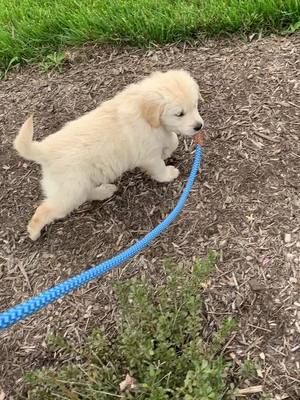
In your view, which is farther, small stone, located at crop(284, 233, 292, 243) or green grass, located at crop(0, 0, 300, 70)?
green grass, located at crop(0, 0, 300, 70)

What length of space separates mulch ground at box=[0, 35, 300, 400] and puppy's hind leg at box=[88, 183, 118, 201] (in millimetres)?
51

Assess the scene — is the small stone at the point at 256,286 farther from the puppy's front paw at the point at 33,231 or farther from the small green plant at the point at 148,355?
the puppy's front paw at the point at 33,231

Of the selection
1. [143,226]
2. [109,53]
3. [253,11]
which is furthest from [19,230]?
[253,11]

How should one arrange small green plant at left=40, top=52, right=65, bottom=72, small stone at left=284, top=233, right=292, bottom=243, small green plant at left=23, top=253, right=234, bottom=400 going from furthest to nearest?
1. small green plant at left=40, top=52, right=65, bottom=72
2. small stone at left=284, top=233, right=292, bottom=243
3. small green plant at left=23, top=253, right=234, bottom=400

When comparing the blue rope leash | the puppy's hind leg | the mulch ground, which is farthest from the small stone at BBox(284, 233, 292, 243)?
the puppy's hind leg

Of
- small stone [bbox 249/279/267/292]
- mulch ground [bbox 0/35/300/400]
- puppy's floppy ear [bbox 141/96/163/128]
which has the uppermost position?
puppy's floppy ear [bbox 141/96/163/128]

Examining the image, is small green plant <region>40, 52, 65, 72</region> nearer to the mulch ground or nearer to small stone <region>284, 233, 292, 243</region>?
the mulch ground

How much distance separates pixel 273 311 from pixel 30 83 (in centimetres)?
285

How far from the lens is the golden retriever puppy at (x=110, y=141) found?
3016 mm

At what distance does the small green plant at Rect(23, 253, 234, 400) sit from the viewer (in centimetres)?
227

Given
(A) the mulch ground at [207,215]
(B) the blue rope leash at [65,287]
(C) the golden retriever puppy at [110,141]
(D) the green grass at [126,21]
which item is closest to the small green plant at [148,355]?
(B) the blue rope leash at [65,287]

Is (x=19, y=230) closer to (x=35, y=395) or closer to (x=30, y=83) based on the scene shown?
(x=35, y=395)

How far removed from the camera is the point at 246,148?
3.50 metres

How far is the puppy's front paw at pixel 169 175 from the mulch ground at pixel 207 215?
0.05m
